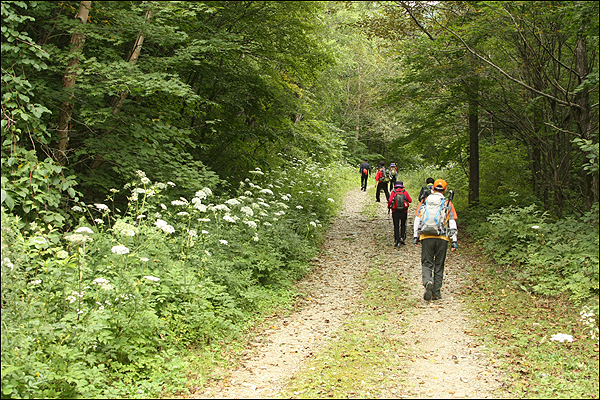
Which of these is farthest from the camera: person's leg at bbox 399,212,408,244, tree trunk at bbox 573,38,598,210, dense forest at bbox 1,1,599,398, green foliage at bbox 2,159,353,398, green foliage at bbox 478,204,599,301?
person's leg at bbox 399,212,408,244

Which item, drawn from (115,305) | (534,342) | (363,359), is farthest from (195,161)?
(534,342)

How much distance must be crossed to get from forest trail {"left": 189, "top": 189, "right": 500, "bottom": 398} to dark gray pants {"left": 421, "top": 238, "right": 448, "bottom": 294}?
42 cm

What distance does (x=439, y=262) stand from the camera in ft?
26.8

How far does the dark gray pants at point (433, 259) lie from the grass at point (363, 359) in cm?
56

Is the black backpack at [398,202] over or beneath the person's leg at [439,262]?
over

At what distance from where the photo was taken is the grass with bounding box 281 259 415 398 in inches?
196

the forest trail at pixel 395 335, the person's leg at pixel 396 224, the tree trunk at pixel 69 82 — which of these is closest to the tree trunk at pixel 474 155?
the person's leg at pixel 396 224

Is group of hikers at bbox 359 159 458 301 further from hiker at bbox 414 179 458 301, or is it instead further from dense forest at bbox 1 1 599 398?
dense forest at bbox 1 1 599 398

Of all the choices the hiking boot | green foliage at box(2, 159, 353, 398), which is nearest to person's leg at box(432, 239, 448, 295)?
the hiking boot

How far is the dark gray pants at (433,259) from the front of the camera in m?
8.12

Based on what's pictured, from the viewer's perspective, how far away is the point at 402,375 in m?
5.36

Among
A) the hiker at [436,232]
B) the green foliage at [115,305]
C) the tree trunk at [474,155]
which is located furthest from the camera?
the tree trunk at [474,155]

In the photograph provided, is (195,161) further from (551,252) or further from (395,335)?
(551,252)

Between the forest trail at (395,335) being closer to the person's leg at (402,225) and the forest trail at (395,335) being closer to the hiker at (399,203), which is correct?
the person's leg at (402,225)
